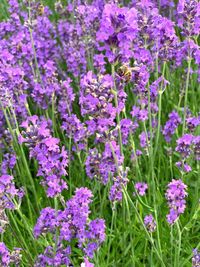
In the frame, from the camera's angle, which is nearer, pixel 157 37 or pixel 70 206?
pixel 70 206

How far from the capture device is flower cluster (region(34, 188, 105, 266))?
2258mm

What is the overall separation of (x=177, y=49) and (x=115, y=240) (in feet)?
4.47

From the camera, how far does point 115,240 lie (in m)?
3.02

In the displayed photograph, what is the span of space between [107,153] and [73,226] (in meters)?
0.41

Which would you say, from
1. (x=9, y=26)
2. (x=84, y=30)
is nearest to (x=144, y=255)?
(x=84, y=30)

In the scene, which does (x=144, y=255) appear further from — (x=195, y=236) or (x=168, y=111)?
(x=168, y=111)

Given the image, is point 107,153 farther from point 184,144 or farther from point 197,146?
point 197,146

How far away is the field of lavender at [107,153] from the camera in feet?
6.88

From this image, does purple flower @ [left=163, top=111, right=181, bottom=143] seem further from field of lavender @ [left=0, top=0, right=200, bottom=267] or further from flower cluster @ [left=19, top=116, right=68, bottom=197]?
flower cluster @ [left=19, top=116, right=68, bottom=197]

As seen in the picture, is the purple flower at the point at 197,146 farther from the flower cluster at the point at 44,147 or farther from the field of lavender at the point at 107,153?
the flower cluster at the point at 44,147

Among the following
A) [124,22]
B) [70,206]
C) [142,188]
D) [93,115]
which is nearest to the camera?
[124,22]

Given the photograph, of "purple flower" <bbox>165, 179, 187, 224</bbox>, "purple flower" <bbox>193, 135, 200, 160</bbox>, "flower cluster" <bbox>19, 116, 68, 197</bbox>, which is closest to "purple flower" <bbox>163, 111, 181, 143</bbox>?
"purple flower" <bbox>193, 135, 200, 160</bbox>

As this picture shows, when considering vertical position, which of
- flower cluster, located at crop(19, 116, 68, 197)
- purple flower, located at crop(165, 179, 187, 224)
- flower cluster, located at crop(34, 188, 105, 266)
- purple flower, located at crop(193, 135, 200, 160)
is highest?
flower cluster, located at crop(19, 116, 68, 197)

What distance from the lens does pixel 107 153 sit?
2.45 m
